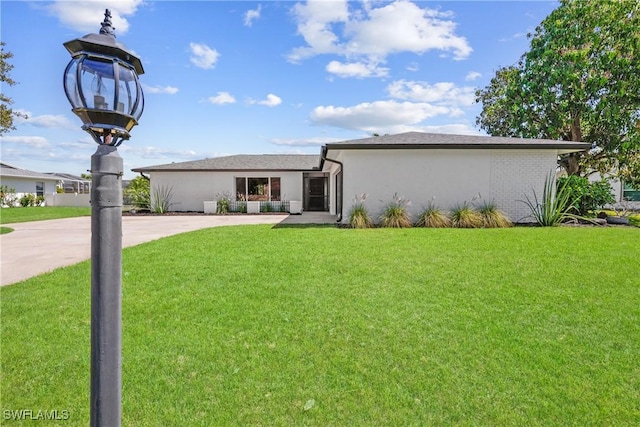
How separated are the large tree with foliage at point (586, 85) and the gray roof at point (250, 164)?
12320 mm

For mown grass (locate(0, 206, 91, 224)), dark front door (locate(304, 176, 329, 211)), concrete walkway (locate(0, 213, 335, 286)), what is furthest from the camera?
dark front door (locate(304, 176, 329, 211))

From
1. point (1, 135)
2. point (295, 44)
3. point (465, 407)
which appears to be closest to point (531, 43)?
point (295, 44)

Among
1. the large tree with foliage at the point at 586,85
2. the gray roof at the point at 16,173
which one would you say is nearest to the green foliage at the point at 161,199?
the gray roof at the point at 16,173

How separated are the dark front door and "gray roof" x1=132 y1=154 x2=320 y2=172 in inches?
36.5

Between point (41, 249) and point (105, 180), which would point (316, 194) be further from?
point (105, 180)

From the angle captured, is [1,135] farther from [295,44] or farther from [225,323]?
[225,323]

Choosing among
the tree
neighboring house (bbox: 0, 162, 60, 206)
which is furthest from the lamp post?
neighboring house (bbox: 0, 162, 60, 206)

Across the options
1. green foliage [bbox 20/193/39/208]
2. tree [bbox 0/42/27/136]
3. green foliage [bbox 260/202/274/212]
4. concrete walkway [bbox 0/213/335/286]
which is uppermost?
tree [bbox 0/42/27/136]

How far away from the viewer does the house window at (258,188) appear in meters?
21.5

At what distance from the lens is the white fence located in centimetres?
2895

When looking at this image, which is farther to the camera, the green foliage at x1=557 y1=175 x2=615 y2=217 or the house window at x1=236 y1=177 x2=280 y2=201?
the house window at x1=236 y1=177 x2=280 y2=201

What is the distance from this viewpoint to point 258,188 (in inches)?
854

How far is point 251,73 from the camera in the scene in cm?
1307

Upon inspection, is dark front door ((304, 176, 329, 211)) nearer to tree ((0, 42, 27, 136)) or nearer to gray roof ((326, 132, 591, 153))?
gray roof ((326, 132, 591, 153))
